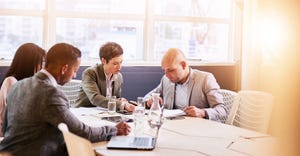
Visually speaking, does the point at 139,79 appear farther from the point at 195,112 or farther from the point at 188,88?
the point at 195,112

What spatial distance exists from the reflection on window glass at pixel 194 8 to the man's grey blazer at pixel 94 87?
6.09ft

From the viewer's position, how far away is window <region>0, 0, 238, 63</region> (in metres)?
4.44

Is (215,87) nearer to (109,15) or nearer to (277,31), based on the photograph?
(109,15)

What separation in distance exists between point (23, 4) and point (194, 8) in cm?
224

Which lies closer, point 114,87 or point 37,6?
point 114,87

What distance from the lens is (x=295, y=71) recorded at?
0.43 meters

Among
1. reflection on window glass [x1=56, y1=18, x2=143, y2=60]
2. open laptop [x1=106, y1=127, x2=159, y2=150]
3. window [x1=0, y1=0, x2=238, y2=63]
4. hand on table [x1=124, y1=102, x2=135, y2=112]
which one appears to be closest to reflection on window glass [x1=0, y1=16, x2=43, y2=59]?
window [x1=0, y1=0, x2=238, y2=63]

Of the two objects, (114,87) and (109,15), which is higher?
(109,15)

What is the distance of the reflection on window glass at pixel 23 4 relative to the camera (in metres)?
4.32

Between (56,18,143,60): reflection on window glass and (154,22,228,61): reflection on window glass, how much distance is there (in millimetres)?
286

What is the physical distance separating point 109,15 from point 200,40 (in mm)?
1332

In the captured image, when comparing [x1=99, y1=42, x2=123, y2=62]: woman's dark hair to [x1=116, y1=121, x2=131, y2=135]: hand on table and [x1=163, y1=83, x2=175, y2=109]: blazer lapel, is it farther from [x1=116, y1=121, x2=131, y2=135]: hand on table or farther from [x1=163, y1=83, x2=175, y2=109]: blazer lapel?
[x1=116, y1=121, x2=131, y2=135]: hand on table

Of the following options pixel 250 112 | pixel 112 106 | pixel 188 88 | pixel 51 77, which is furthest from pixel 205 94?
pixel 51 77

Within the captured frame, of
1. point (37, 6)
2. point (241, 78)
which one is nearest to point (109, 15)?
point (37, 6)
